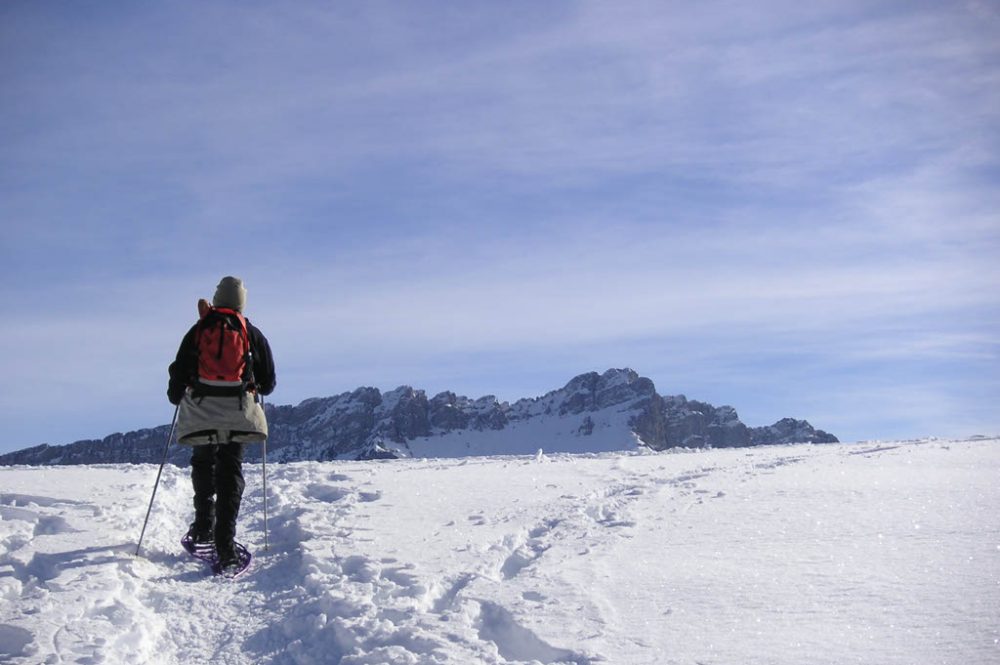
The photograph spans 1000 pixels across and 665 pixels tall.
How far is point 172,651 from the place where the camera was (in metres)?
5.58

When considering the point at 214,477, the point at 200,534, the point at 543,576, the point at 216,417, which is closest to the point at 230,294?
the point at 216,417

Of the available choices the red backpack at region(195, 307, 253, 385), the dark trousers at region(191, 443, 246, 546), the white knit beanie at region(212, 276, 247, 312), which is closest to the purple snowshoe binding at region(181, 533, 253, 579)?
the dark trousers at region(191, 443, 246, 546)

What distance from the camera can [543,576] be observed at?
6254 millimetres

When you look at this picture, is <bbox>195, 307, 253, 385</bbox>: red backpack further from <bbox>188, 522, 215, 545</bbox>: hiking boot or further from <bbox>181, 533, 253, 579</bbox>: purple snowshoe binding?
<bbox>181, 533, 253, 579</bbox>: purple snowshoe binding

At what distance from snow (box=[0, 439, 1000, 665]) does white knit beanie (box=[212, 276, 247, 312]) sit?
7.58 ft

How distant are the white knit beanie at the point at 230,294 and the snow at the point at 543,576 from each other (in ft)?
7.58

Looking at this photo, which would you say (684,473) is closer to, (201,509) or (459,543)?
(459,543)

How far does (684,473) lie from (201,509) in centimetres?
595

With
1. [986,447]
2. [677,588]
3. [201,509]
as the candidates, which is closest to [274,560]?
[201,509]

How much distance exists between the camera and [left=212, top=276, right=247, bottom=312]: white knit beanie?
774 cm

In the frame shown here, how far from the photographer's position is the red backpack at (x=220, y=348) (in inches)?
295

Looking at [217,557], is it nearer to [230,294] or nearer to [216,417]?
[216,417]

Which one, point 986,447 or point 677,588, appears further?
point 986,447

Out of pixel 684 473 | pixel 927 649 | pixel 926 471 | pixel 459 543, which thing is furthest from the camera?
pixel 684 473
